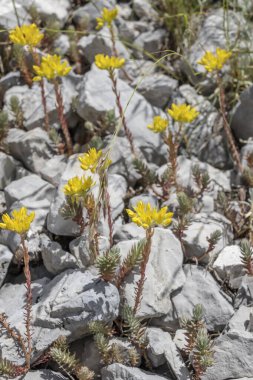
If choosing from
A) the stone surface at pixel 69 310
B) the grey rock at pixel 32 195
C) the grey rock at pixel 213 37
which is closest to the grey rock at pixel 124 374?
the stone surface at pixel 69 310

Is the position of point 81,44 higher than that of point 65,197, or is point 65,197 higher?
point 81,44

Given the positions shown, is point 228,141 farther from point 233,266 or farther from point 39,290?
point 39,290

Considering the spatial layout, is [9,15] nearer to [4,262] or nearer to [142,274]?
[4,262]

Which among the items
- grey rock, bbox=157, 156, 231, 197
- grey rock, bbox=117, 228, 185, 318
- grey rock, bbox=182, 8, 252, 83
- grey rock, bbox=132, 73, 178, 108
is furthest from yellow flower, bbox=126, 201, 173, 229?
grey rock, bbox=182, 8, 252, 83

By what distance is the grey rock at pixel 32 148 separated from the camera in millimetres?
4441

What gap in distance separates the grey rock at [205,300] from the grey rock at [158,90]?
77.1 inches

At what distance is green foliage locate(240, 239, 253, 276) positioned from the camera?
346 cm

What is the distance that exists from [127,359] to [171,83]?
9.09 ft

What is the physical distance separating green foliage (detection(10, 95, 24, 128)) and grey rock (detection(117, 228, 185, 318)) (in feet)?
5.59

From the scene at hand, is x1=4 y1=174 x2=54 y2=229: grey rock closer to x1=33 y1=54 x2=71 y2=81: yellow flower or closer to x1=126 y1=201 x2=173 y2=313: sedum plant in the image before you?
x1=33 y1=54 x2=71 y2=81: yellow flower

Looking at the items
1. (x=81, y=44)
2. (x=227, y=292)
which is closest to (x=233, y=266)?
(x=227, y=292)

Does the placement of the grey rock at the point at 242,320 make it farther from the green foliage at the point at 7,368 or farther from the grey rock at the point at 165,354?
the green foliage at the point at 7,368

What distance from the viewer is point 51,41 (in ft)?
17.6

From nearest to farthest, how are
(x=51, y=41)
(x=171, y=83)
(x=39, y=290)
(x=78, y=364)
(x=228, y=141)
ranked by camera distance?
(x=78, y=364) < (x=39, y=290) < (x=228, y=141) < (x=171, y=83) < (x=51, y=41)
